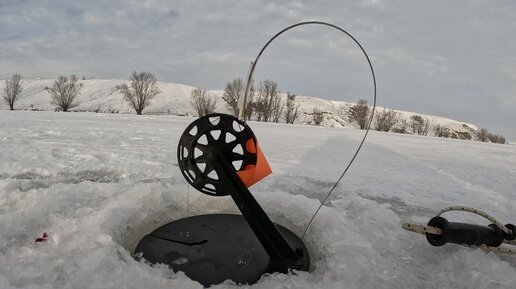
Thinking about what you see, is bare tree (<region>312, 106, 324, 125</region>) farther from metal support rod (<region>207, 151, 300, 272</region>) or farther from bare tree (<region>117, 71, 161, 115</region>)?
metal support rod (<region>207, 151, 300, 272</region>)

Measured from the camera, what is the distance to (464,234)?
2398mm

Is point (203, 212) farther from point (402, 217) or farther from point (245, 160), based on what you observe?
point (402, 217)

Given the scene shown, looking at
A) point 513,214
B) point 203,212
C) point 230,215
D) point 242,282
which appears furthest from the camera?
point 513,214

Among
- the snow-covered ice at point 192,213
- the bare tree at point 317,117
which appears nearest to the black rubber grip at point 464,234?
the snow-covered ice at point 192,213

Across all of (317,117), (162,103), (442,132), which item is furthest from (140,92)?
(442,132)

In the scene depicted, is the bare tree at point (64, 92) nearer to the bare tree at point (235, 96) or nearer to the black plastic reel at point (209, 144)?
the bare tree at point (235, 96)

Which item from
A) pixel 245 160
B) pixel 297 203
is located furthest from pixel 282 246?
pixel 297 203

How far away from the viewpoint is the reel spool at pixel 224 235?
2400mm

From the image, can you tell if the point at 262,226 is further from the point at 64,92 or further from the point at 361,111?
the point at 64,92

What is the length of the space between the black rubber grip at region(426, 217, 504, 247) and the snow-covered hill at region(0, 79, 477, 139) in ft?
208

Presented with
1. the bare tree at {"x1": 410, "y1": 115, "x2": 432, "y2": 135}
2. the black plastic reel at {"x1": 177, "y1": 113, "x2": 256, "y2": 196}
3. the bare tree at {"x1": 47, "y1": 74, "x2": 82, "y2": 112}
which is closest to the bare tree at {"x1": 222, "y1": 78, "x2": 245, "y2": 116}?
the black plastic reel at {"x1": 177, "y1": 113, "x2": 256, "y2": 196}

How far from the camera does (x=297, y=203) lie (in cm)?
359

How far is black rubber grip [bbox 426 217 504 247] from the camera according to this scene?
94.1 inches

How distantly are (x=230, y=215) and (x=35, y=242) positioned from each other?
1605mm
